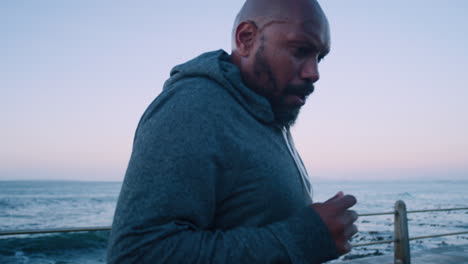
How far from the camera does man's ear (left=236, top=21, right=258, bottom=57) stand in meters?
1.06

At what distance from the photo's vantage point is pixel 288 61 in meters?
1.03

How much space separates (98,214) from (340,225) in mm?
32804

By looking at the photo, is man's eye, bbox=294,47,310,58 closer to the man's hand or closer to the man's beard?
the man's beard

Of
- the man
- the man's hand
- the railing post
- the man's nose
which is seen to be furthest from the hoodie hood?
the railing post

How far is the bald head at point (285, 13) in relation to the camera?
40.2 inches

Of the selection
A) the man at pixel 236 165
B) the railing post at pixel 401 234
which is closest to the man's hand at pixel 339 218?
the man at pixel 236 165

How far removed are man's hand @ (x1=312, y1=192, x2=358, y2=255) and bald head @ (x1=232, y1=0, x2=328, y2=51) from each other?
48 centimetres

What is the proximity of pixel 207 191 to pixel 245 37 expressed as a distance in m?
0.49

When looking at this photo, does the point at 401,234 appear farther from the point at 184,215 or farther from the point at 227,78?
the point at 184,215

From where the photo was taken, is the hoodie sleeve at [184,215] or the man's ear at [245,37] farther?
the man's ear at [245,37]

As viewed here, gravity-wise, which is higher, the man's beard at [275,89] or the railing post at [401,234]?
the man's beard at [275,89]

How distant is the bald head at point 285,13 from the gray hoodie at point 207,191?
196 mm

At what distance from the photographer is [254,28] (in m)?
1.06

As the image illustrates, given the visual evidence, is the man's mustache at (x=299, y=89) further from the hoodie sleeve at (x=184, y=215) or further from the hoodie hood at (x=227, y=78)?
the hoodie sleeve at (x=184, y=215)
